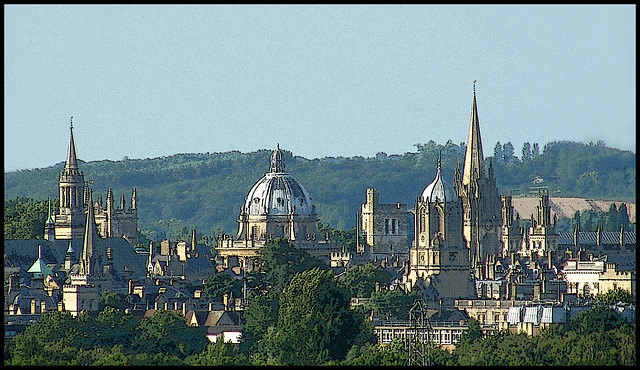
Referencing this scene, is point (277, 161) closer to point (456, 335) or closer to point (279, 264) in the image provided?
point (279, 264)

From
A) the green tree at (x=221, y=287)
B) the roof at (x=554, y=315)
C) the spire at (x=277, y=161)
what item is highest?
the spire at (x=277, y=161)

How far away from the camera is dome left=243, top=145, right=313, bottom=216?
150 meters

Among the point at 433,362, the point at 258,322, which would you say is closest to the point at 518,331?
the point at 258,322

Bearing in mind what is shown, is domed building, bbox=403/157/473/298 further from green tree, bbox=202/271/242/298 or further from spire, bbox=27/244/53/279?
spire, bbox=27/244/53/279

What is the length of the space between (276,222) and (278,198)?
209cm

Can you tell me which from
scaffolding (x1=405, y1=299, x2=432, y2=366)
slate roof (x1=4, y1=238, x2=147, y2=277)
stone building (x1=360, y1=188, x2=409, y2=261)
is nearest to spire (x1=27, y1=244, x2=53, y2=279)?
slate roof (x1=4, y1=238, x2=147, y2=277)

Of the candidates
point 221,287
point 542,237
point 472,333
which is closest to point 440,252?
point 221,287

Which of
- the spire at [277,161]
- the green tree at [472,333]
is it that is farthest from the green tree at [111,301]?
the spire at [277,161]

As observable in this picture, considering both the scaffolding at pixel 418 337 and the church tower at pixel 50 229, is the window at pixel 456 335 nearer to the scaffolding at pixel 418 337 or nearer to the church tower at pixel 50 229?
the scaffolding at pixel 418 337

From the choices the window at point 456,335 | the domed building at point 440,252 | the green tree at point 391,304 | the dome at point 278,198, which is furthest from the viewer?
the dome at point 278,198

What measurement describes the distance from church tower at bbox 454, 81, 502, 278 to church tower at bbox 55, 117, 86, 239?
2350 centimetres

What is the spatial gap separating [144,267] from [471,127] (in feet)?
115

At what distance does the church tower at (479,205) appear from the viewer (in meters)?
152

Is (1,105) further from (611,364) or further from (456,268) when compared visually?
(456,268)
